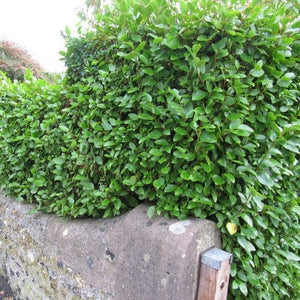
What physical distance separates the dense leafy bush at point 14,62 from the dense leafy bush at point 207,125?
5.03 meters

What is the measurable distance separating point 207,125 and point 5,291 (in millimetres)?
2921

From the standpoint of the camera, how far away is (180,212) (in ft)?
5.05

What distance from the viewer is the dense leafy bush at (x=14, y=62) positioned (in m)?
6.22

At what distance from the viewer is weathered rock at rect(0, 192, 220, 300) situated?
142 centimetres

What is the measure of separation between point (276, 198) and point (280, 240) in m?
0.31

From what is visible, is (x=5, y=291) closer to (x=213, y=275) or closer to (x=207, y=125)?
(x=213, y=275)

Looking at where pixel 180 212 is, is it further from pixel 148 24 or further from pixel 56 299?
pixel 56 299

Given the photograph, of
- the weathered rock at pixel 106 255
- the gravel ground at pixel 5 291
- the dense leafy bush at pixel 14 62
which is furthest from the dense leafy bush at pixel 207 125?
the dense leafy bush at pixel 14 62

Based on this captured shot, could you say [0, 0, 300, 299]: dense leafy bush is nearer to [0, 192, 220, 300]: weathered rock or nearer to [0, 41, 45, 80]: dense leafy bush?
[0, 192, 220, 300]: weathered rock

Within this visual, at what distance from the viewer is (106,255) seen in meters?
1.75

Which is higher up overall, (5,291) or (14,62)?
(14,62)

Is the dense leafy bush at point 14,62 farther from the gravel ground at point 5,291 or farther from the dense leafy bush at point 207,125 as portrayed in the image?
the dense leafy bush at point 207,125

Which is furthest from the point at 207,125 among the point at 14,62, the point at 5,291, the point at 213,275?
the point at 14,62

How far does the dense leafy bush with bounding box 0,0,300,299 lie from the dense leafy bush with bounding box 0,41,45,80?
5.03m
